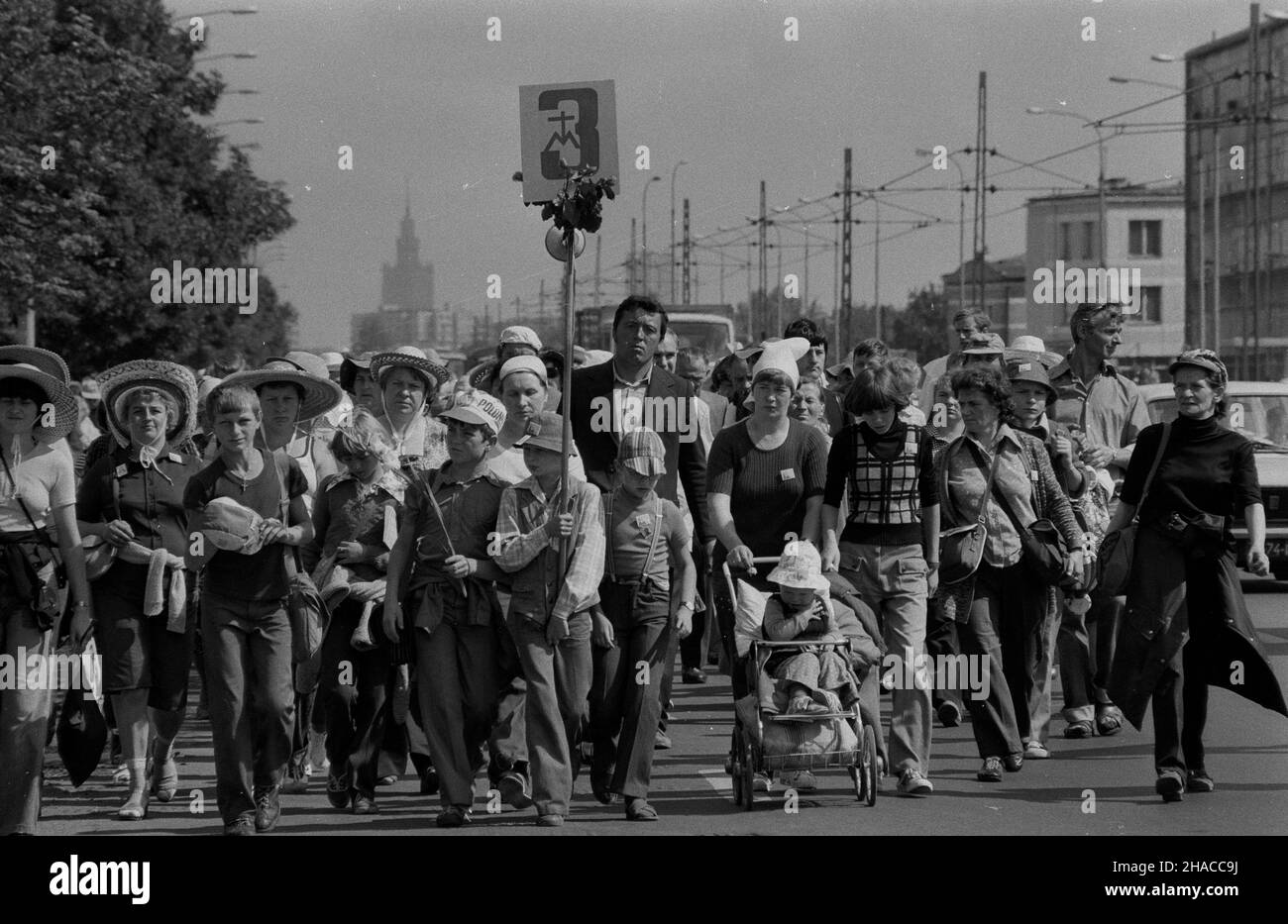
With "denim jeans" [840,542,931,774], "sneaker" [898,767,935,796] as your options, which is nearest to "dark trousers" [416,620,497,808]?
"denim jeans" [840,542,931,774]

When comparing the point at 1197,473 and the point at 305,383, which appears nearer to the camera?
the point at 1197,473

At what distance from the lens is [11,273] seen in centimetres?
2270

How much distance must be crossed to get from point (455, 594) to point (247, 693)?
0.95 m

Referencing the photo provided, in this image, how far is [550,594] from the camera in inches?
338

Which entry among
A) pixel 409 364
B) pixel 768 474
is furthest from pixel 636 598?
pixel 409 364

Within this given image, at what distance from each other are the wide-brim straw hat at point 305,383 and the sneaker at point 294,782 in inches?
65.7

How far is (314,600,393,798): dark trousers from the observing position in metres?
8.89

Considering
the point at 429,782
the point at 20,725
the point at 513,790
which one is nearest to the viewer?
the point at 20,725

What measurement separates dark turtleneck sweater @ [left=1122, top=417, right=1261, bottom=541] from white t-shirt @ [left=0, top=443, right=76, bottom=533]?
465 centimetres

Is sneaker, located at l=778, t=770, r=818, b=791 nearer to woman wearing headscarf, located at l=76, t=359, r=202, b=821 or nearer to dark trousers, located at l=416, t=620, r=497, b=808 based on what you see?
dark trousers, located at l=416, t=620, r=497, b=808

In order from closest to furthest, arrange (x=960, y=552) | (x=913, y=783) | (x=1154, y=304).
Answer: (x=913, y=783)
(x=960, y=552)
(x=1154, y=304)

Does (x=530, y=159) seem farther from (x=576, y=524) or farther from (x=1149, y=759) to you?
(x=1149, y=759)

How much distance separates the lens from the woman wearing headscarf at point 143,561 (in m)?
8.87

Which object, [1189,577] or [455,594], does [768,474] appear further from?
[1189,577]
